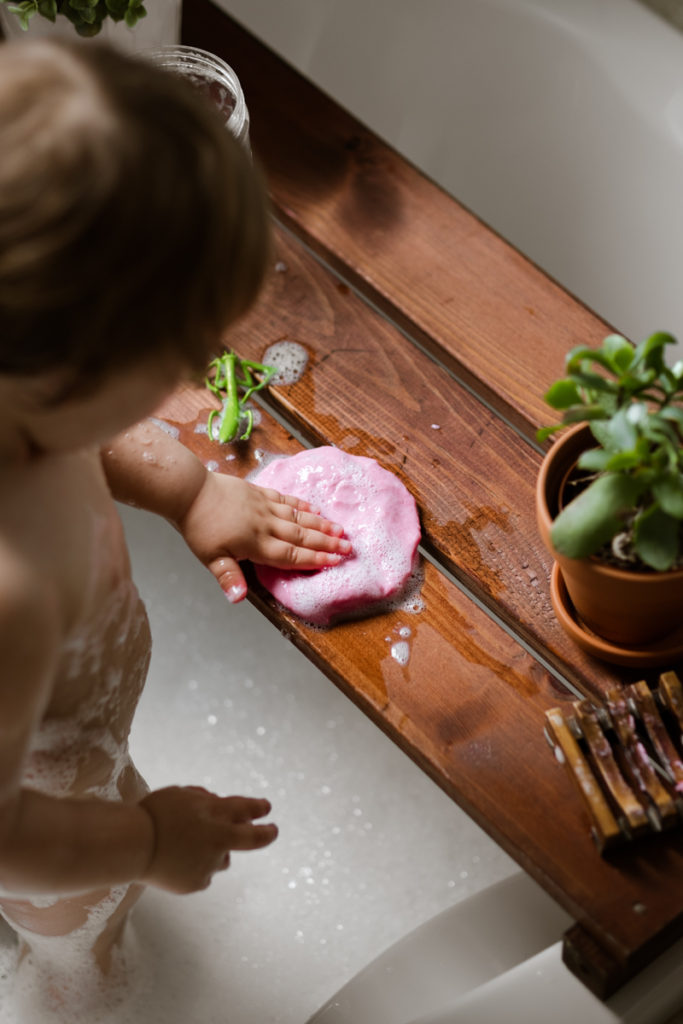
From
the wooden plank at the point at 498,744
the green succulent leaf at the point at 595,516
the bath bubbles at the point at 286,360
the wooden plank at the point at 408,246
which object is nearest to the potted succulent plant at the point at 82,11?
the wooden plank at the point at 408,246

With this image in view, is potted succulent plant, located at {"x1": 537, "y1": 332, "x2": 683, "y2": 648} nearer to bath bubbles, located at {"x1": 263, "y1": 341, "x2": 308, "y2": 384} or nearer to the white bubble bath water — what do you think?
bath bubbles, located at {"x1": 263, "y1": 341, "x2": 308, "y2": 384}

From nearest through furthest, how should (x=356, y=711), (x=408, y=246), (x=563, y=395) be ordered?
1. (x=563, y=395)
2. (x=408, y=246)
3. (x=356, y=711)

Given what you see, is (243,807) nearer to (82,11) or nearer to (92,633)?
(92,633)

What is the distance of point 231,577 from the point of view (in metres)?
0.87

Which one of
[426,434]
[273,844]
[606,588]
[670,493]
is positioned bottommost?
[273,844]

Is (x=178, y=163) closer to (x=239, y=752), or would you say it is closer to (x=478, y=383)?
(x=478, y=383)

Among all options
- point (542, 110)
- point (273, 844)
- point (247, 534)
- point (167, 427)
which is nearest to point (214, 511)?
point (247, 534)

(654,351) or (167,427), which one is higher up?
(654,351)

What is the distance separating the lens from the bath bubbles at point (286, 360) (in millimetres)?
1014

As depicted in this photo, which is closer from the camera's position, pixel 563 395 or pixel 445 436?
pixel 563 395

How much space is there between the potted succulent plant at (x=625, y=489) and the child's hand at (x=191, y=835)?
A: 1.03 feet

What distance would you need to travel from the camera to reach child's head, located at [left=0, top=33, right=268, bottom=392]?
44 centimetres

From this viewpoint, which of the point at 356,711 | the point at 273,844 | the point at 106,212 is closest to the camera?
the point at 106,212

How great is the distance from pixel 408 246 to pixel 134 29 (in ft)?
1.24
